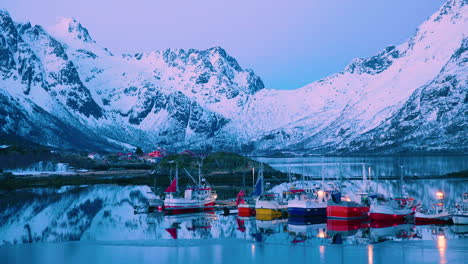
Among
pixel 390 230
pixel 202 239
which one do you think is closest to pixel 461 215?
pixel 390 230

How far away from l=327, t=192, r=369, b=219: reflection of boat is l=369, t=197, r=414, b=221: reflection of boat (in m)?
1.27

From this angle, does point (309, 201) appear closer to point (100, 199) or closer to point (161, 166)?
point (100, 199)

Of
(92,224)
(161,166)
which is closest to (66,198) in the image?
(92,224)

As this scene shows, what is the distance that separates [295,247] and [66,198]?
6057 centimetres

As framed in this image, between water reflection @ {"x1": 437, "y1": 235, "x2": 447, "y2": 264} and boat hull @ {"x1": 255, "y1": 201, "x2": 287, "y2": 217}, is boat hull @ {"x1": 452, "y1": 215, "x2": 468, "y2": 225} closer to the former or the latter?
water reflection @ {"x1": 437, "y1": 235, "x2": 447, "y2": 264}

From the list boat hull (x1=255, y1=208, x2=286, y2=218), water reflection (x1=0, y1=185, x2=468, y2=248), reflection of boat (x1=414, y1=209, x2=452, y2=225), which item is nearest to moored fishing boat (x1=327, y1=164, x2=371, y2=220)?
water reflection (x1=0, y1=185, x2=468, y2=248)

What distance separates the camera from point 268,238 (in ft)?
187

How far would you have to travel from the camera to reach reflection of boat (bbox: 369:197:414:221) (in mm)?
67750

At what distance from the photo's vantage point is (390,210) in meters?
67.6

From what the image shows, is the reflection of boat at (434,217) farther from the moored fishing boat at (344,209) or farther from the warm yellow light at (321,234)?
the warm yellow light at (321,234)

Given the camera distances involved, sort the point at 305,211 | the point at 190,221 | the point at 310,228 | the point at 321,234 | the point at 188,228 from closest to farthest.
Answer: the point at 321,234 < the point at 310,228 < the point at 188,228 < the point at 305,211 < the point at 190,221

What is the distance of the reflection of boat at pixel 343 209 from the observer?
66556 millimetres

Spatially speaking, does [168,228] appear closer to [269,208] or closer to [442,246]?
[269,208]

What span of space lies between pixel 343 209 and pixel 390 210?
17.6ft
